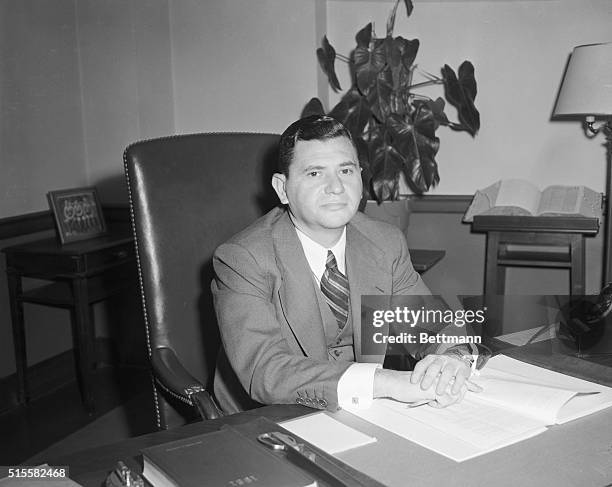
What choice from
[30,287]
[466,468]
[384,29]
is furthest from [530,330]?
[30,287]

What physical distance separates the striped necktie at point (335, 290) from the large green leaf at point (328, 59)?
82.8 inches

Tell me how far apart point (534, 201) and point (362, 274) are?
2.07 metres

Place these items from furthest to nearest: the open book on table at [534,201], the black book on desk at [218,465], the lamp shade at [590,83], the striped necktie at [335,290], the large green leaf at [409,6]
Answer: the large green leaf at [409,6] → the open book on table at [534,201] → the lamp shade at [590,83] → the striped necktie at [335,290] → the black book on desk at [218,465]

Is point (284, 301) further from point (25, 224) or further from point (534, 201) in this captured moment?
point (25, 224)

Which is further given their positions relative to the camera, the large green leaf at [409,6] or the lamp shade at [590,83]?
the large green leaf at [409,6]

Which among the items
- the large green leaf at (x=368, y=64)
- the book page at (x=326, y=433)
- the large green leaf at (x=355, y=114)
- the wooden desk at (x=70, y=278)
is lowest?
the wooden desk at (x=70, y=278)

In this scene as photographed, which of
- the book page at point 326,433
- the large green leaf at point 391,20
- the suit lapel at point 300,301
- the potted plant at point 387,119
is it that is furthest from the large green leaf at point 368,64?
the book page at point 326,433

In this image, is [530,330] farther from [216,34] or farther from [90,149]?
[90,149]

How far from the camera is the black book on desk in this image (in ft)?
3.02

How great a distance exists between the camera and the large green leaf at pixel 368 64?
349 cm

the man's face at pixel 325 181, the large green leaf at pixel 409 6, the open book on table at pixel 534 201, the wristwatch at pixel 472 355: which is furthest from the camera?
the large green leaf at pixel 409 6

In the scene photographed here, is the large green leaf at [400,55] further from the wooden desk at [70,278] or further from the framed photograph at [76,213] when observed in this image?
the framed photograph at [76,213]

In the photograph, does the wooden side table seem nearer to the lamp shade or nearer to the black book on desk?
the lamp shade

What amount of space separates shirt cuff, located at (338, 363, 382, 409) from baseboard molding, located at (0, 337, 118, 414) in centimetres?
288
